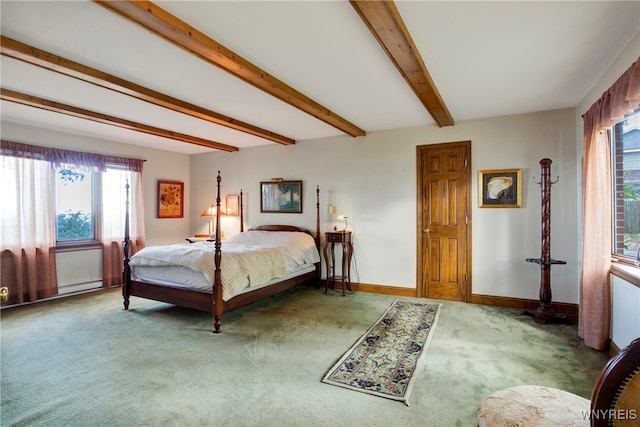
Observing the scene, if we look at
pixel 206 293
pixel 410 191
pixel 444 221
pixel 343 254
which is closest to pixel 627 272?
pixel 444 221

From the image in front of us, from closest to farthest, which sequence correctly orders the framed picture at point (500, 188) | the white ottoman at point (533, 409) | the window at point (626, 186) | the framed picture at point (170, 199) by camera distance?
the white ottoman at point (533, 409) < the window at point (626, 186) < the framed picture at point (500, 188) < the framed picture at point (170, 199)

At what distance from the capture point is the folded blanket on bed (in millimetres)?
3422

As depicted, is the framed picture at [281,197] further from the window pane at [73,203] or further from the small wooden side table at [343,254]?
the window pane at [73,203]

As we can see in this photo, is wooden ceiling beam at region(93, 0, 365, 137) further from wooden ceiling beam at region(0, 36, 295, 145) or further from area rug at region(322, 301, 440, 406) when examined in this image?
area rug at region(322, 301, 440, 406)

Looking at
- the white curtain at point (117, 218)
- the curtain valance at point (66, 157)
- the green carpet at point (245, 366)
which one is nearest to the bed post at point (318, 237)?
the green carpet at point (245, 366)

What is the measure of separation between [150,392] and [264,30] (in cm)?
257

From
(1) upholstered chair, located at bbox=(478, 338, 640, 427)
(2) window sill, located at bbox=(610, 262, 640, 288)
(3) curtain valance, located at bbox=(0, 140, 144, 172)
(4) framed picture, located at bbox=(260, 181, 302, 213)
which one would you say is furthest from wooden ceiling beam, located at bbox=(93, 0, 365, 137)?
(3) curtain valance, located at bbox=(0, 140, 144, 172)

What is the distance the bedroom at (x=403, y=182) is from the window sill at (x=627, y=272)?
585 millimetres

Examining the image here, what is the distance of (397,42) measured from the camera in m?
2.18

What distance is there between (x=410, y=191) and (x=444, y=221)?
0.63 meters

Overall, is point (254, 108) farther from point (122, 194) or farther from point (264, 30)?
point (122, 194)

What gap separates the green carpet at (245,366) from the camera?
199cm

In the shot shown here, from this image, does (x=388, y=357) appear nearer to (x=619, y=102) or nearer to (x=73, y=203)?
(x=619, y=102)

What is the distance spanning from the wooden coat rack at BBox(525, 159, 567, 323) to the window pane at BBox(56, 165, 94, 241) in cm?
627
